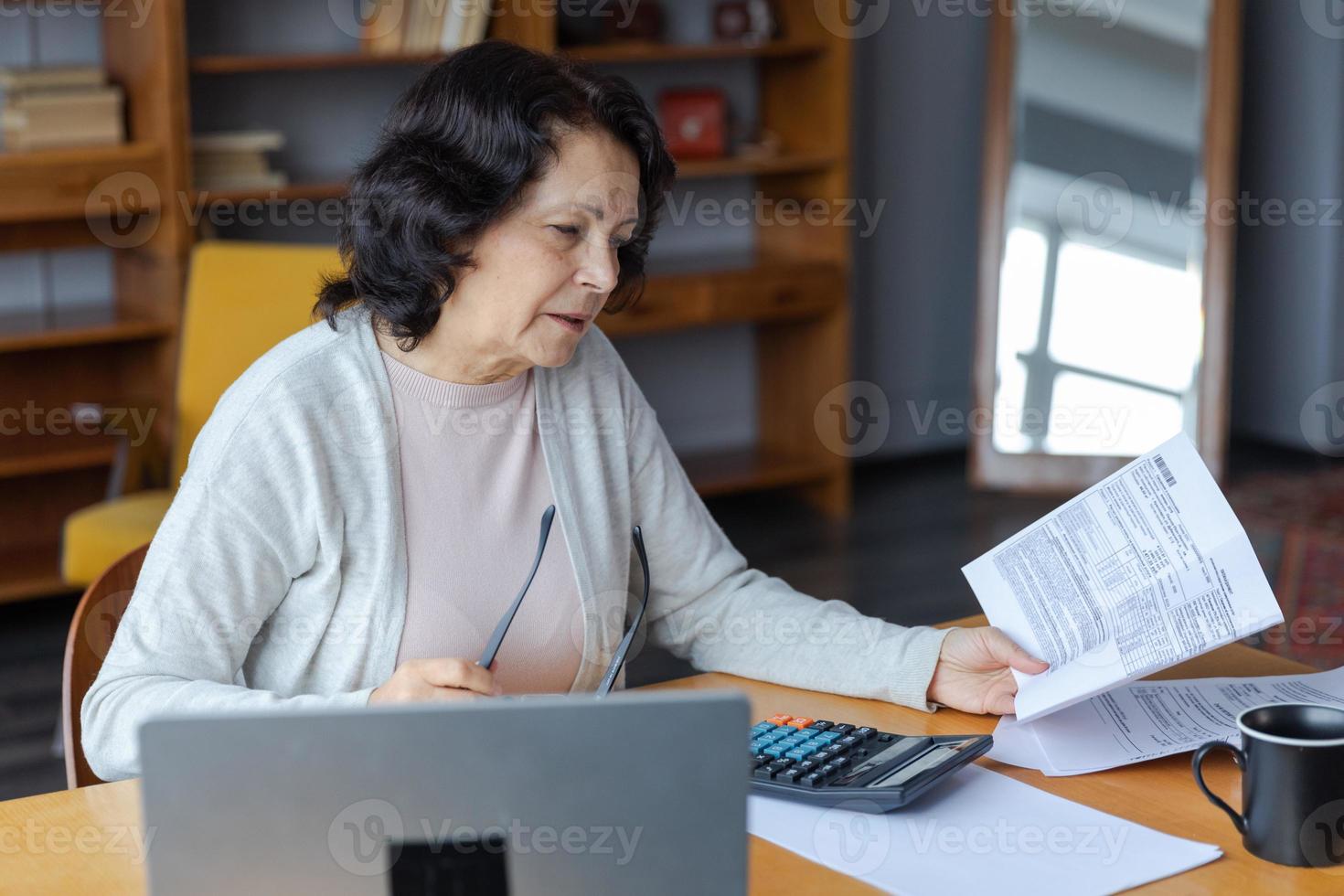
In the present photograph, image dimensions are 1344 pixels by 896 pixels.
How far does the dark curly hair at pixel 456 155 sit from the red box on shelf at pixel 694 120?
2.87 meters

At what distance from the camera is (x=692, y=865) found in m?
0.80

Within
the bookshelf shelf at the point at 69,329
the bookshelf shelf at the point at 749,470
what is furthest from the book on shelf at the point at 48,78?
the bookshelf shelf at the point at 749,470

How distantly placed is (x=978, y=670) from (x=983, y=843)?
0.30 metres

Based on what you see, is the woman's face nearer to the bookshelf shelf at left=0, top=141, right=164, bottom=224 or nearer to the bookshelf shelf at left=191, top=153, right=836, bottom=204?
the bookshelf shelf at left=191, top=153, right=836, bottom=204

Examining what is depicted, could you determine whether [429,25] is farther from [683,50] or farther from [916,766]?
[916,766]

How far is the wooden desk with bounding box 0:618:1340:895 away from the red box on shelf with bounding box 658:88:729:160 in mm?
3151

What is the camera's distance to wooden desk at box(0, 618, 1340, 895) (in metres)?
1.03

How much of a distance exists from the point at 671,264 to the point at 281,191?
1.20 metres

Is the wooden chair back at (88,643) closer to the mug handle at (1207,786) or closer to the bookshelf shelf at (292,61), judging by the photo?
the mug handle at (1207,786)

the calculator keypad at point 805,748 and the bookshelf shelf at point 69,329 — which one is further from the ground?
the calculator keypad at point 805,748

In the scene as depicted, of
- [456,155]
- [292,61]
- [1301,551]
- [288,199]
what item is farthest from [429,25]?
[1301,551]

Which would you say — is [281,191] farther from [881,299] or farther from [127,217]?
[881,299]

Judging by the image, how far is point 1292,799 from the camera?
3.39 feet

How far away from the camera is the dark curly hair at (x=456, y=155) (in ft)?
4.56
